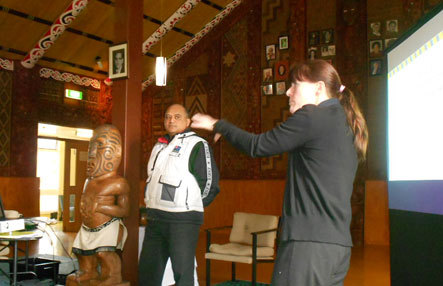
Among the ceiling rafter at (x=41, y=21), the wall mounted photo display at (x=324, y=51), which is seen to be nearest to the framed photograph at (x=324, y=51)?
the wall mounted photo display at (x=324, y=51)

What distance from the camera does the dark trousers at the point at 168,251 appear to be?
2.91m

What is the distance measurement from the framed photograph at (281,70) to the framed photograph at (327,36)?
708 mm

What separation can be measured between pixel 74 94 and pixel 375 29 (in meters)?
5.50

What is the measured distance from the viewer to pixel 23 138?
7914 mm

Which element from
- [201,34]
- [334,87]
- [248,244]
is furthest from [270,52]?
[334,87]

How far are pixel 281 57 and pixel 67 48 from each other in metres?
3.74

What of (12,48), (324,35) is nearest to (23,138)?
(12,48)

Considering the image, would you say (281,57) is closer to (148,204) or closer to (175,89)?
(175,89)

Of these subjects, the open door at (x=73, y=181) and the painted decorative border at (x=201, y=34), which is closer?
the painted decorative border at (x=201, y=34)

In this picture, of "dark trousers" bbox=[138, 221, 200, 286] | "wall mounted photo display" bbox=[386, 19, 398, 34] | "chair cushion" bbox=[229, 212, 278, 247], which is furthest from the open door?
"dark trousers" bbox=[138, 221, 200, 286]

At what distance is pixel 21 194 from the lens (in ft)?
25.7

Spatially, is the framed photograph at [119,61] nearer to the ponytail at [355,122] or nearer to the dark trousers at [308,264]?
the ponytail at [355,122]

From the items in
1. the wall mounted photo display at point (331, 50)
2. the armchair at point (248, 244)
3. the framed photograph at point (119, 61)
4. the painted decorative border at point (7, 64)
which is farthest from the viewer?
the painted decorative border at point (7, 64)

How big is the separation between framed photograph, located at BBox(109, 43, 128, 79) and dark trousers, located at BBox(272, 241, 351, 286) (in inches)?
115
